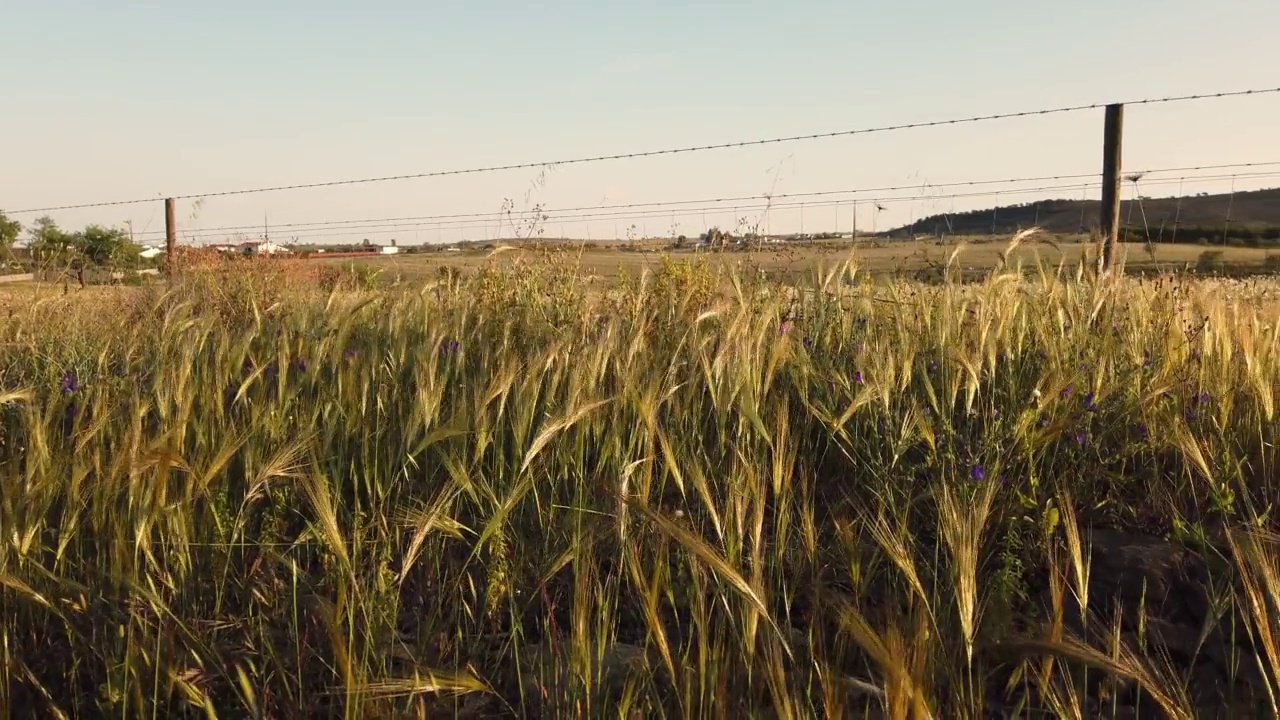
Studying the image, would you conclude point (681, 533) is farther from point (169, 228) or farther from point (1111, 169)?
point (169, 228)

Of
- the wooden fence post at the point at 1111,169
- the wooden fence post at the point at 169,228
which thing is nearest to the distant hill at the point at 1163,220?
the wooden fence post at the point at 1111,169

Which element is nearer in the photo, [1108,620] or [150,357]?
[1108,620]

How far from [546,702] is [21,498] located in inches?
49.6

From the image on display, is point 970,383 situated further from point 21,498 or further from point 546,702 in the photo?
point 21,498

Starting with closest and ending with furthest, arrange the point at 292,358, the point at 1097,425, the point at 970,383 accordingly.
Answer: the point at 970,383
the point at 1097,425
the point at 292,358

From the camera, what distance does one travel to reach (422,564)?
7.21ft

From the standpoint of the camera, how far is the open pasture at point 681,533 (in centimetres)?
160

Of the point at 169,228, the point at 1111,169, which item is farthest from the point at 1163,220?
the point at 169,228

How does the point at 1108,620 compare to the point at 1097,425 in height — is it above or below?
below

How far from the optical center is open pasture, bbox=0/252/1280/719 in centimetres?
160

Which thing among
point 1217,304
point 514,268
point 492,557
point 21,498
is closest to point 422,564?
point 492,557

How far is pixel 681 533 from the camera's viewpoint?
1.43m

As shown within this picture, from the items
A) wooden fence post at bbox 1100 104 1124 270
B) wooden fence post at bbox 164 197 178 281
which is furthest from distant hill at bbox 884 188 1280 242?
wooden fence post at bbox 164 197 178 281

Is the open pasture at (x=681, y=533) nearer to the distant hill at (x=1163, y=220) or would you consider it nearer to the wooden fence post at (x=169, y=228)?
the distant hill at (x=1163, y=220)
